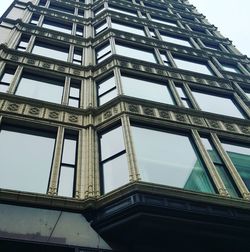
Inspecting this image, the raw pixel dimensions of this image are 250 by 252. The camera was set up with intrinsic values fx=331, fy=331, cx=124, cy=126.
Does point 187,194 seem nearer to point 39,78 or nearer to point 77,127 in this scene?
point 77,127

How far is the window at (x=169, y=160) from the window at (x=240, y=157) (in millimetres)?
1552

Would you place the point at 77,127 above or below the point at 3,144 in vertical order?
above

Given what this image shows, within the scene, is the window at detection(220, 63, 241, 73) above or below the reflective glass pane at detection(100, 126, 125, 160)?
above

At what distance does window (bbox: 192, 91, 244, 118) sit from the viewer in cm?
1653

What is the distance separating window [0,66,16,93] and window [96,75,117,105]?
4.07 m

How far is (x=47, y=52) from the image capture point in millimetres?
18719

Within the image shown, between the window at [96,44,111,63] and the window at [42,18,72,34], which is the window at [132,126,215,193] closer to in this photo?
the window at [96,44,111,63]

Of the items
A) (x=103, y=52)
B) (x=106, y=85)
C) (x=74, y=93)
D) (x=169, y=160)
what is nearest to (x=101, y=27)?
(x=103, y=52)

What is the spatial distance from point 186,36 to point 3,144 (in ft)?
61.2

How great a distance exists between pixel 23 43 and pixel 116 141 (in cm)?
1024

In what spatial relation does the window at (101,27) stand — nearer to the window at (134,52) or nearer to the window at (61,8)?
the window at (134,52)

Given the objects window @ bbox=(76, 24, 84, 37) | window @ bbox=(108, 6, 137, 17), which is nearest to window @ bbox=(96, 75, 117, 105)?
window @ bbox=(76, 24, 84, 37)

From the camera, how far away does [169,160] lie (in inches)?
464

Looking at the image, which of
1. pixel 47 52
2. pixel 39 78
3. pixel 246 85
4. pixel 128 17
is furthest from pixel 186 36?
pixel 39 78
